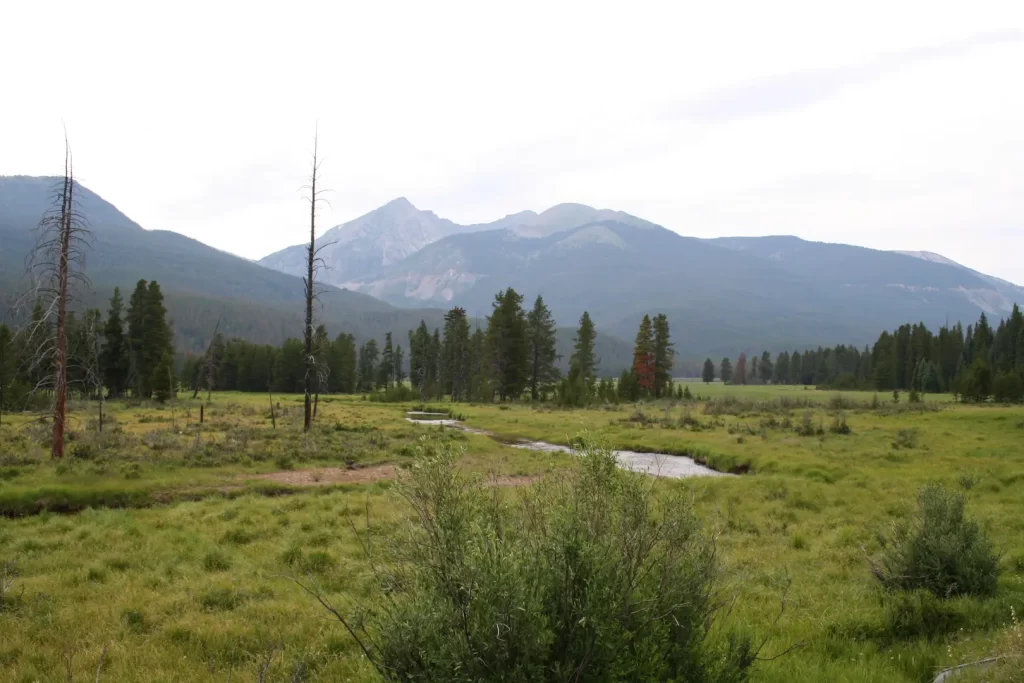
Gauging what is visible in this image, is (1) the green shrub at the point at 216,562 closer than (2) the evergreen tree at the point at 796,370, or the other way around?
(1) the green shrub at the point at 216,562

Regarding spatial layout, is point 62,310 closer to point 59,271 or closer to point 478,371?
point 59,271

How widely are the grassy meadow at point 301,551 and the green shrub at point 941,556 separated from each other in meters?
0.45

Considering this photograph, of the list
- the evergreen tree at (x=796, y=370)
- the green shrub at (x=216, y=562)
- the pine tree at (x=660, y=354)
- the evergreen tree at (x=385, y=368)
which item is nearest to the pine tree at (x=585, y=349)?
the pine tree at (x=660, y=354)

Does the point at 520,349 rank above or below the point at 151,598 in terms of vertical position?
above

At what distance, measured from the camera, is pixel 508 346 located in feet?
259

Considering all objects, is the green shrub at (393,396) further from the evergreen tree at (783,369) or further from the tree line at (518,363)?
the evergreen tree at (783,369)

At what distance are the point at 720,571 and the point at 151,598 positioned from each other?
8.23 meters

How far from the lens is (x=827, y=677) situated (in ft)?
18.4

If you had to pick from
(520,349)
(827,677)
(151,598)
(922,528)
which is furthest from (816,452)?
(520,349)

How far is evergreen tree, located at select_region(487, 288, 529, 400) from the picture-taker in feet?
255

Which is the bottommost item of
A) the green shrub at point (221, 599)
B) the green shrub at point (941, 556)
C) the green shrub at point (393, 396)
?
the green shrub at point (393, 396)

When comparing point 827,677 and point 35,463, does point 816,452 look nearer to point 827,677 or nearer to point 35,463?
point 827,677

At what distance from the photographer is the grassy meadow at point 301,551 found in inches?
252

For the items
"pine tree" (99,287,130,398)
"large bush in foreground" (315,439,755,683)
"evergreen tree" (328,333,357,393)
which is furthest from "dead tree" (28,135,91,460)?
"evergreen tree" (328,333,357,393)
